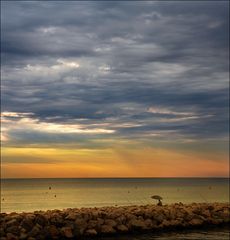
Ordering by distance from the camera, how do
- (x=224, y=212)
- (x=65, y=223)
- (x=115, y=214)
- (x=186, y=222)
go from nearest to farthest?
1. (x=65, y=223)
2. (x=115, y=214)
3. (x=186, y=222)
4. (x=224, y=212)

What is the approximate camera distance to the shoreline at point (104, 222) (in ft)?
72.2

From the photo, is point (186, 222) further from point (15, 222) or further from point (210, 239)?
point (15, 222)

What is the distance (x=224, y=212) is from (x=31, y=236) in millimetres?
12836

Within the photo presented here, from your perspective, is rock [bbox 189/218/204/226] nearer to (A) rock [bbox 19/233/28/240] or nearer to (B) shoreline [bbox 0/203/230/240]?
(B) shoreline [bbox 0/203/230/240]

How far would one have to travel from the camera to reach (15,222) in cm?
2233

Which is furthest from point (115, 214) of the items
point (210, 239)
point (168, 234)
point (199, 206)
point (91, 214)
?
point (199, 206)

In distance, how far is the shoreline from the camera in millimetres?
22016

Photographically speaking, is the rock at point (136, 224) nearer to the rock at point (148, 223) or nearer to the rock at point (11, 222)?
the rock at point (148, 223)

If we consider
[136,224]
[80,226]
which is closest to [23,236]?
[80,226]

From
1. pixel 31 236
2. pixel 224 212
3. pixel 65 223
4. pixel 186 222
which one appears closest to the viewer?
pixel 31 236

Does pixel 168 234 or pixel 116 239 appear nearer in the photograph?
pixel 116 239

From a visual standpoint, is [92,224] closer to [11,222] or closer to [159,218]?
[11,222]

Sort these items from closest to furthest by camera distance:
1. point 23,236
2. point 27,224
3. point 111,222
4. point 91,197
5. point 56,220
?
point 23,236
point 27,224
point 56,220
point 111,222
point 91,197

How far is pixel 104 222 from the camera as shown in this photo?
24.0 meters
